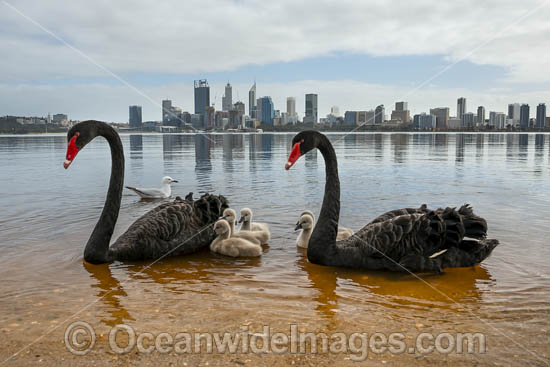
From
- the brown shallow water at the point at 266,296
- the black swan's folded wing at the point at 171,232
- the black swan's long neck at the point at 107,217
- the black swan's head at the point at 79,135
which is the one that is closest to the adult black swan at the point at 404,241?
the brown shallow water at the point at 266,296

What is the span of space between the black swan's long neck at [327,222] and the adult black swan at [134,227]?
155 cm

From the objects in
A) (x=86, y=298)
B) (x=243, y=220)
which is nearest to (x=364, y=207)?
(x=243, y=220)

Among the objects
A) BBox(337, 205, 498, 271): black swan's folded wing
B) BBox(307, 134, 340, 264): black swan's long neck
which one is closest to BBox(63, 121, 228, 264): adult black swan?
BBox(307, 134, 340, 264): black swan's long neck

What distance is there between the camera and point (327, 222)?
15.2 ft

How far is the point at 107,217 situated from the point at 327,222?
2.39 meters

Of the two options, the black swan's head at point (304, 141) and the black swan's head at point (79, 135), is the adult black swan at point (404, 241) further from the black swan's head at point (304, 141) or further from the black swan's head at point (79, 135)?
the black swan's head at point (79, 135)

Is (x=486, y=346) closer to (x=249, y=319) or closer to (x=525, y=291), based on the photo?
(x=525, y=291)

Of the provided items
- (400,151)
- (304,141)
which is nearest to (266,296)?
(304,141)

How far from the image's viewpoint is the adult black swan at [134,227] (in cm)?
455

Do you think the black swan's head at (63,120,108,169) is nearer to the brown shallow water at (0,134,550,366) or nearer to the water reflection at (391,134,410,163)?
the brown shallow water at (0,134,550,366)

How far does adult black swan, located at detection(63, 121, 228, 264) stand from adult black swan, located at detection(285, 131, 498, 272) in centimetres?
158

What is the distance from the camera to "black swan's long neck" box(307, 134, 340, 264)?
15.1ft

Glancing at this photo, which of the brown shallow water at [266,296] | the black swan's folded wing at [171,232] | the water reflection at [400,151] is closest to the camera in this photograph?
the brown shallow water at [266,296]

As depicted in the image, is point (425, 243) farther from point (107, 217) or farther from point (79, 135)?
point (79, 135)
